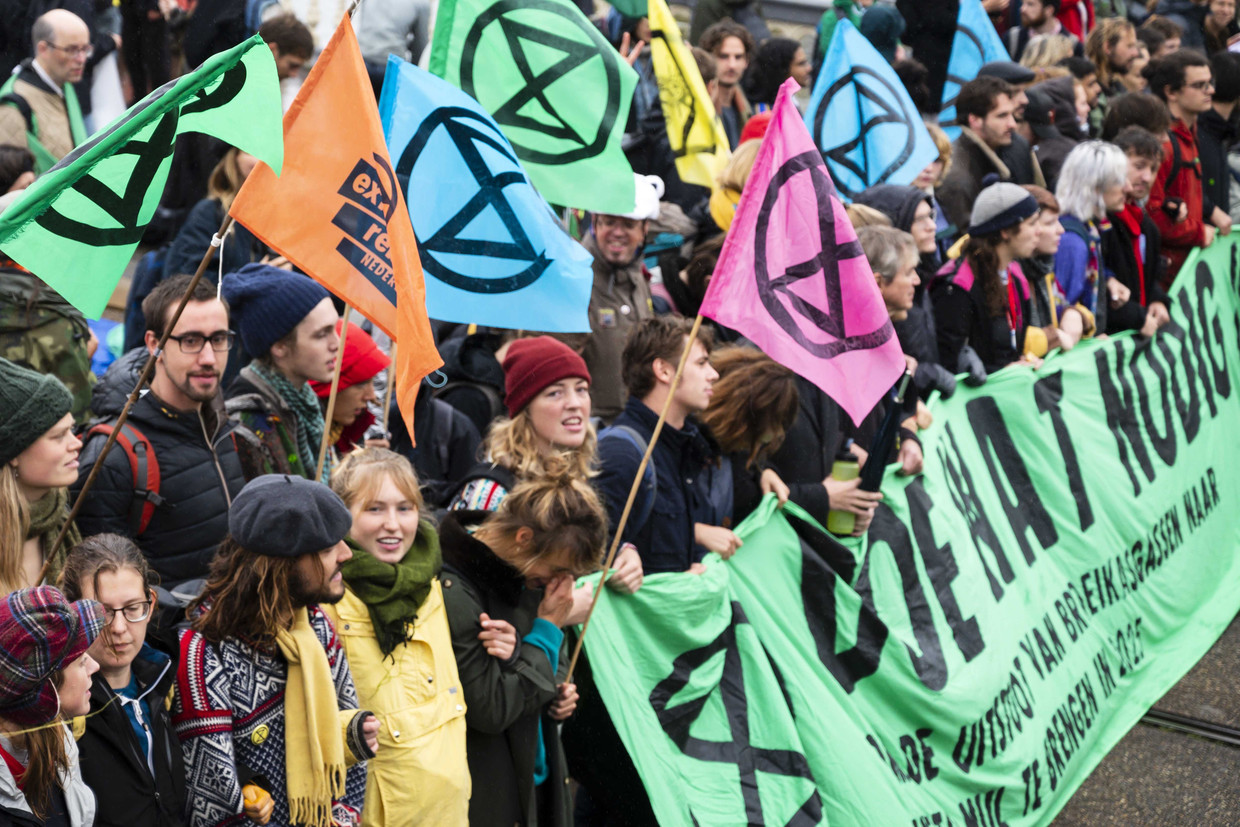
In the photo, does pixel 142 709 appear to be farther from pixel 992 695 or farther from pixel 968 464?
pixel 968 464

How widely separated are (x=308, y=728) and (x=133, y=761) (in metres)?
0.38

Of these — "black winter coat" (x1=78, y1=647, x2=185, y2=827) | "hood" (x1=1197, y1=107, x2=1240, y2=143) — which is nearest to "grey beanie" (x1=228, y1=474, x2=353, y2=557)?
"black winter coat" (x1=78, y1=647, x2=185, y2=827)

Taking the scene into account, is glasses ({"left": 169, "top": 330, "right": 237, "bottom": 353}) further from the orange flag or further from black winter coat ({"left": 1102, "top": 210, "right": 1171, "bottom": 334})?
black winter coat ({"left": 1102, "top": 210, "right": 1171, "bottom": 334})

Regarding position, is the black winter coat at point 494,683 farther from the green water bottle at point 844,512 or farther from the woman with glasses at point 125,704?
the green water bottle at point 844,512

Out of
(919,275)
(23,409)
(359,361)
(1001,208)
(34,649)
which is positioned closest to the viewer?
(34,649)

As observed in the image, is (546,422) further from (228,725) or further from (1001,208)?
(1001,208)

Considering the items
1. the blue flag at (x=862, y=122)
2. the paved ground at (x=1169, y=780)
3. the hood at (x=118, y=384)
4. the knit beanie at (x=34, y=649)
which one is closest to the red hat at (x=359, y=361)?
the hood at (x=118, y=384)

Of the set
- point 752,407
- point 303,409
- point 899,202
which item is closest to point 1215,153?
point 899,202

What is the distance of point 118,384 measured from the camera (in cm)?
414

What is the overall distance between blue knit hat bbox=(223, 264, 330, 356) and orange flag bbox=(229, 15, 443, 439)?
0.80 m

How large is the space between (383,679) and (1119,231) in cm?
637

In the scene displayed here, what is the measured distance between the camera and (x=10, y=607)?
2.56 meters

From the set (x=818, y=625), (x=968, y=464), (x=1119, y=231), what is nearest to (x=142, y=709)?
(x=818, y=625)

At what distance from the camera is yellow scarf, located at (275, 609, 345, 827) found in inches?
125
